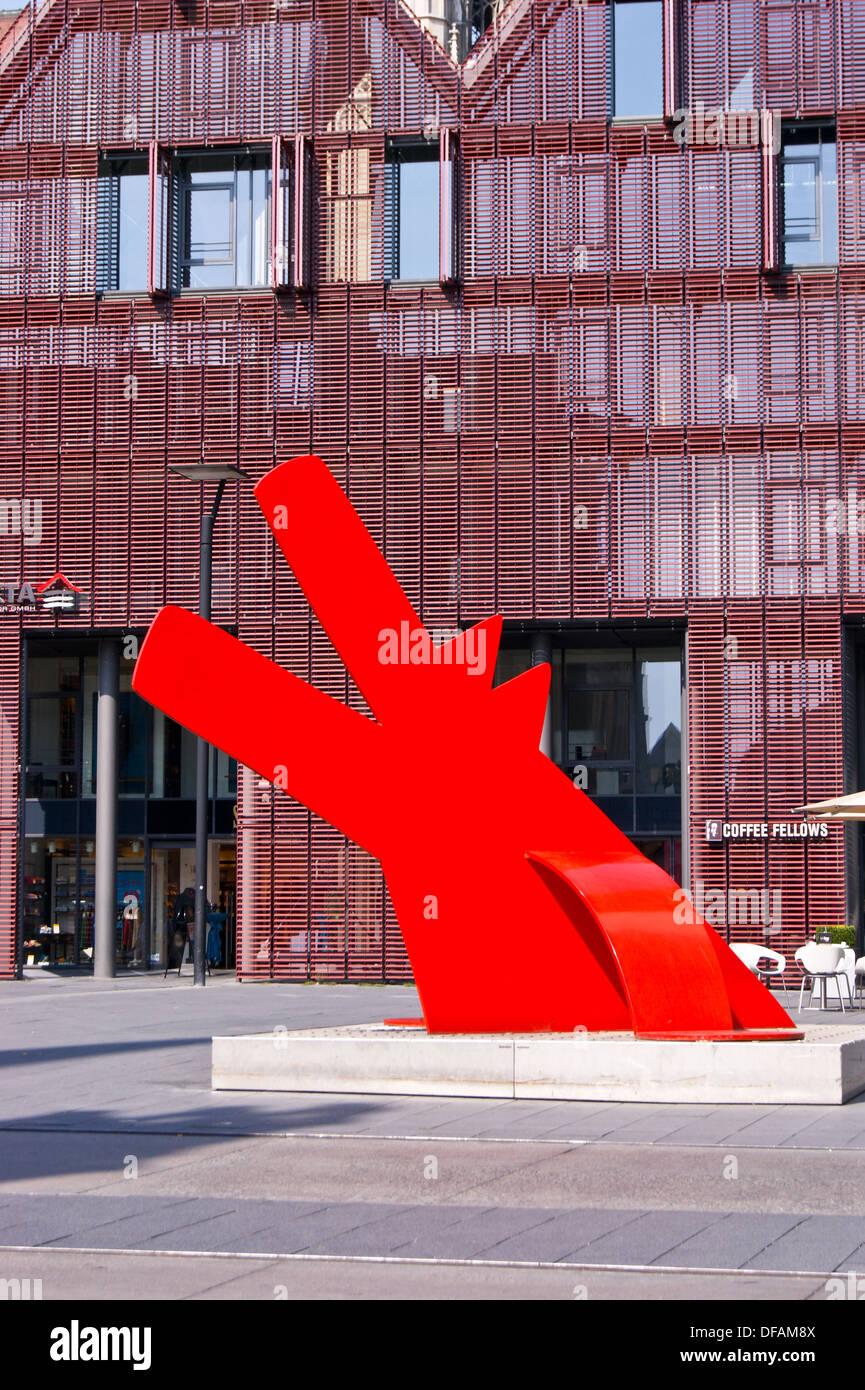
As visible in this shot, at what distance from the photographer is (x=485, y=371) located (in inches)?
1246

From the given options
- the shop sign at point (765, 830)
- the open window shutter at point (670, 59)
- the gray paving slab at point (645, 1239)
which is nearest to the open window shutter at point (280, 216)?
the open window shutter at point (670, 59)

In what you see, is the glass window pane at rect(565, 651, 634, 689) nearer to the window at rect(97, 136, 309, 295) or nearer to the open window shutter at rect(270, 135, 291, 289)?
the open window shutter at rect(270, 135, 291, 289)

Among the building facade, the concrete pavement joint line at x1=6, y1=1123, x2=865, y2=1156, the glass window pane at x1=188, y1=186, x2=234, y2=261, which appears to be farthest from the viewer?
the glass window pane at x1=188, y1=186, x2=234, y2=261

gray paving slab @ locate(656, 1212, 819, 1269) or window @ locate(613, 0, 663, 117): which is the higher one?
window @ locate(613, 0, 663, 117)

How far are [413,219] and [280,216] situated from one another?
250 centimetres

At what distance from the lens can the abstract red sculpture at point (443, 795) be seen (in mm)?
14312

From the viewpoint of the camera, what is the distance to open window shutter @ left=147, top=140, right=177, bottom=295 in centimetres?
3266

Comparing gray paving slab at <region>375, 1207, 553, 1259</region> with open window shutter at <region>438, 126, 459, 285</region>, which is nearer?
gray paving slab at <region>375, 1207, 553, 1259</region>

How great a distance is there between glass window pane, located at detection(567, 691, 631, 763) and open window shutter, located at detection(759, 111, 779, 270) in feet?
28.2

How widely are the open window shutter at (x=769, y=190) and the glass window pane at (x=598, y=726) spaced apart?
8604 millimetres

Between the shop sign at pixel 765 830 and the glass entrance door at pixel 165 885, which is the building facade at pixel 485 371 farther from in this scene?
the glass entrance door at pixel 165 885

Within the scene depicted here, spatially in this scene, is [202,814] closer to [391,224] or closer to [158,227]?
[158,227]

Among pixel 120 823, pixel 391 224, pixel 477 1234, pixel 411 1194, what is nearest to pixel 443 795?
pixel 411 1194

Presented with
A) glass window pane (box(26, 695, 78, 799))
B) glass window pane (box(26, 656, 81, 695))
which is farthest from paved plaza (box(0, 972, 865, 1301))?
glass window pane (box(26, 656, 81, 695))
